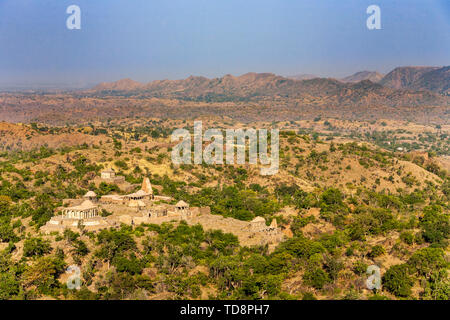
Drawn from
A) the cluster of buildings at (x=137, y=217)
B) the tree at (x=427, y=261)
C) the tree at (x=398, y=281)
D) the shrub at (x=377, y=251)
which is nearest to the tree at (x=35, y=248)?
the cluster of buildings at (x=137, y=217)

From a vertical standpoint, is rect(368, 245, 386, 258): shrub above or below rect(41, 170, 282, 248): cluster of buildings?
below

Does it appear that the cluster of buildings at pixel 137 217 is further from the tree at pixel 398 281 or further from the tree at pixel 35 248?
the tree at pixel 398 281

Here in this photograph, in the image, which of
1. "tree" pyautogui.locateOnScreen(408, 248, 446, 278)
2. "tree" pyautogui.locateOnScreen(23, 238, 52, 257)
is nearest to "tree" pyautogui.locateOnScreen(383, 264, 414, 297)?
"tree" pyautogui.locateOnScreen(408, 248, 446, 278)

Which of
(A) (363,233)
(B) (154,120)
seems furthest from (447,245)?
(B) (154,120)

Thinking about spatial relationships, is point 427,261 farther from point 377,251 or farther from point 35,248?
point 35,248

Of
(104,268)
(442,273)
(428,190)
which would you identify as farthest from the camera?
(428,190)

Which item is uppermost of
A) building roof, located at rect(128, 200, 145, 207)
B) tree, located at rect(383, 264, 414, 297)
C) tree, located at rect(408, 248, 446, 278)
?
building roof, located at rect(128, 200, 145, 207)

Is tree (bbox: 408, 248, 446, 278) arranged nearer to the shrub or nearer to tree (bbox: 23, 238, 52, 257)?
the shrub

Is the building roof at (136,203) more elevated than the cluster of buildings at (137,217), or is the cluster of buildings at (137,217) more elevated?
the building roof at (136,203)
